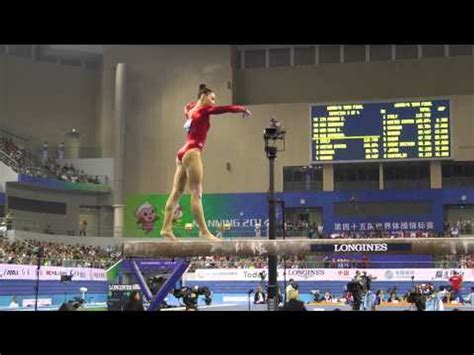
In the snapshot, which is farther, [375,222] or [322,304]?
[375,222]

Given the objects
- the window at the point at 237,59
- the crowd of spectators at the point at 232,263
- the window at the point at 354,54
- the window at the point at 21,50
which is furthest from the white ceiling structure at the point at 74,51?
the crowd of spectators at the point at 232,263

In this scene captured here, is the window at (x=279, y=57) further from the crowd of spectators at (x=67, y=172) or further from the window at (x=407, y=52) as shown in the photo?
the crowd of spectators at (x=67, y=172)

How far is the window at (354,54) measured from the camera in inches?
1304

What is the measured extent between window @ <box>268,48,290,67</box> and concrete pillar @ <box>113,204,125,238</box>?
36.7 ft

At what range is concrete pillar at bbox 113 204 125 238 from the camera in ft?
102

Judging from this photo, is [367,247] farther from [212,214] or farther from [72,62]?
[72,62]

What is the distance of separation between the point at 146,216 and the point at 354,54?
1376 centimetres

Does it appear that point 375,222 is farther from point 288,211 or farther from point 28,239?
point 28,239

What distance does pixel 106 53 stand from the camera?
1371 inches

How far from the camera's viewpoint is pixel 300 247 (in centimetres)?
841

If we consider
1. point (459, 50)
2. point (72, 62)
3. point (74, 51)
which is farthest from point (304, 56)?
point (72, 62)
